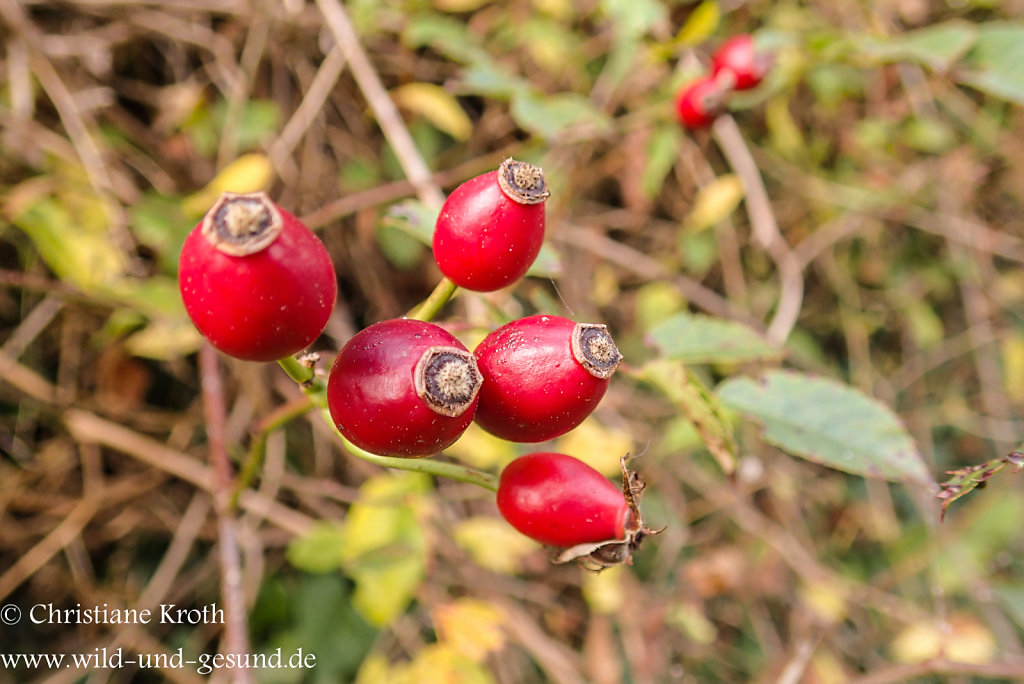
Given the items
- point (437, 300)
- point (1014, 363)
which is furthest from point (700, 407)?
point (1014, 363)

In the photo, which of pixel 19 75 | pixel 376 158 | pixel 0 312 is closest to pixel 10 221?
Answer: pixel 0 312

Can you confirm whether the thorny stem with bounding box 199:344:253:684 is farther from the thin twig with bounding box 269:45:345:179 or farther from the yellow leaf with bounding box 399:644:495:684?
the thin twig with bounding box 269:45:345:179

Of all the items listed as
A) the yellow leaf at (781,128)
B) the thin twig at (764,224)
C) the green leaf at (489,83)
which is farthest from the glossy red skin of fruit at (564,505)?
the yellow leaf at (781,128)

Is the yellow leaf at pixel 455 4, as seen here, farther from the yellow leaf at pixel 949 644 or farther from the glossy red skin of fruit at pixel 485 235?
the yellow leaf at pixel 949 644

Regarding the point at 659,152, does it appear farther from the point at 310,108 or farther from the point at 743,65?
the point at 310,108

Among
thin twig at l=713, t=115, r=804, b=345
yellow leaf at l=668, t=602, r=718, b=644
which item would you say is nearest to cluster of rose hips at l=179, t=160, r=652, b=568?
yellow leaf at l=668, t=602, r=718, b=644

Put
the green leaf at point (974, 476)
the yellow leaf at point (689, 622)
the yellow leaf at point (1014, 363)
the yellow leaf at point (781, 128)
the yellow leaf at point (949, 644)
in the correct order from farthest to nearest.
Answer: the yellow leaf at point (1014, 363) → the yellow leaf at point (781, 128) → the yellow leaf at point (949, 644) → the yellow leaf at point (689, 622) → the green leaf at point (974, 476)

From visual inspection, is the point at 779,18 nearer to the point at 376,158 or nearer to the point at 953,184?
the point at 953,184
